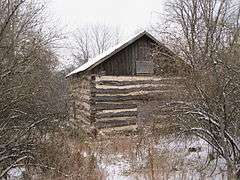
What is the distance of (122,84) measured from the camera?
15188 millimetres

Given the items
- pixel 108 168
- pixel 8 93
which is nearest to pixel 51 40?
pixel 8 93

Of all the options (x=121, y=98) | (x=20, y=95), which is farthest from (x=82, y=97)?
(x=20, y=95)

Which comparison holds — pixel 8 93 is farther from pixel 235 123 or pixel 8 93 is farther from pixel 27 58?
pixel 235 123

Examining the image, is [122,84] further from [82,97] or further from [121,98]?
[82,97]

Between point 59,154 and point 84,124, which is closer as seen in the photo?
point 59,154

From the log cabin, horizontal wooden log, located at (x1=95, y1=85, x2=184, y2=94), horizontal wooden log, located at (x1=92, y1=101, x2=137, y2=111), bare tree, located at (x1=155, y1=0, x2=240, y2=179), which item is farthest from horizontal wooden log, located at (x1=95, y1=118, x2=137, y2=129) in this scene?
bare tree, located at (x1=155, y1=0, x2=240, y2=179)

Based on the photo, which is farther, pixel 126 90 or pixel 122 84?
pixel 126 90

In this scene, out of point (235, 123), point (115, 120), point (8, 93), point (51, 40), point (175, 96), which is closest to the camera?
point (8, 93)

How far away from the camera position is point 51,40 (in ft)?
28.7

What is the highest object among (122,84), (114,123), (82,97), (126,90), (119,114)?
(122,84)

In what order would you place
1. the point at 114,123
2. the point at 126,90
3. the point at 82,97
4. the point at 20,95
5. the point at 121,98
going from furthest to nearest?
1. the point at 82,97
2. the point at 126,90
3. the point at 121,98
4. the point at 114,123
5. the point at 20,95

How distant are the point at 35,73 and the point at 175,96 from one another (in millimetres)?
4583

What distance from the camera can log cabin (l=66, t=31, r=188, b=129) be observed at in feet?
48.5

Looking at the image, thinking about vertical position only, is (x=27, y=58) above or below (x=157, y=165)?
above
